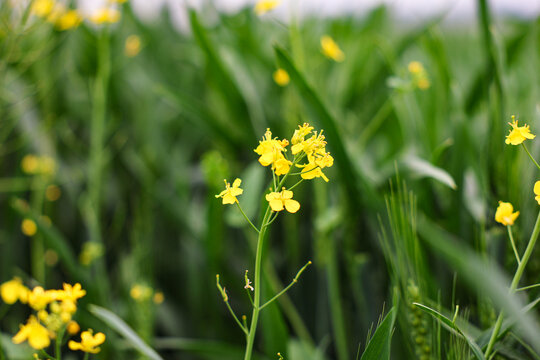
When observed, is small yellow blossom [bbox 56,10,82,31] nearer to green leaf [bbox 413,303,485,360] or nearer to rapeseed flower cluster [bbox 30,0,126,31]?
rapeseed flower cluster [bbox 30,0,126,31]

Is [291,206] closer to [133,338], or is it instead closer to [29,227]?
[133,338]

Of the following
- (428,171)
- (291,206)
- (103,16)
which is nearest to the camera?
(291,206)

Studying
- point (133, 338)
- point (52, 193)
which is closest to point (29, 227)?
point (52, 193)

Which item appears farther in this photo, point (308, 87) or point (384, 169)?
point (384, 169)

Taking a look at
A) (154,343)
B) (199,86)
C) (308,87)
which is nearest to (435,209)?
(308,87)

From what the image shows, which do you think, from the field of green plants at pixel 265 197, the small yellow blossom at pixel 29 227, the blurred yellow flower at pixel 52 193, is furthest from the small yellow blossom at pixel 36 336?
the blurred yellow flower at pixel 52 193

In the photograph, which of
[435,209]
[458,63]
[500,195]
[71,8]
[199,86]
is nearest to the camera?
[500,195]

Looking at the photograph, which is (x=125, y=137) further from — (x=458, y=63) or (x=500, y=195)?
(x=458, y=63)
